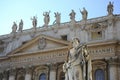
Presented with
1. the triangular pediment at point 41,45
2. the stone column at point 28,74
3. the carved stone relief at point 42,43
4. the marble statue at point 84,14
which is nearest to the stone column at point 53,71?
the triangular pediment at point 41,45

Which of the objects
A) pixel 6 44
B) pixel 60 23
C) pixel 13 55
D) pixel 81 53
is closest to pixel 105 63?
pixel 60 23

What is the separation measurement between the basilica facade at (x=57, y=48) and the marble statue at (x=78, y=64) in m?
15.5

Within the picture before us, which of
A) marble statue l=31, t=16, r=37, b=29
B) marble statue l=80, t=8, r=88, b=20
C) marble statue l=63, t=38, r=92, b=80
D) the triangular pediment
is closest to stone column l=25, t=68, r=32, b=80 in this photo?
the triangular pediment

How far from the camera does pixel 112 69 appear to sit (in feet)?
81.9

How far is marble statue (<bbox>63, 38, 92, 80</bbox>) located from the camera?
9.46m

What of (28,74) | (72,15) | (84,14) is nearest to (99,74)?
(84,14)

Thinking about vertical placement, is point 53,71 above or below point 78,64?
above

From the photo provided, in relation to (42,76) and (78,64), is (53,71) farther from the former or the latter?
(78,64)

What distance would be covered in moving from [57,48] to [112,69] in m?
5.74

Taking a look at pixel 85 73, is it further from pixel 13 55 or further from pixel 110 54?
pixel 13 55

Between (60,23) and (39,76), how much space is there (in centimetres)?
579

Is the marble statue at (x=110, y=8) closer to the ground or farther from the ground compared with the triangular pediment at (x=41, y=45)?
farther from the ground

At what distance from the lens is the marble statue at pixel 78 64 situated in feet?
31.0

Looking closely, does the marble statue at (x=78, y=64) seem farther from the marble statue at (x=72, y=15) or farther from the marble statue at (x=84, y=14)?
the marble statue at (x=72, y=15)
